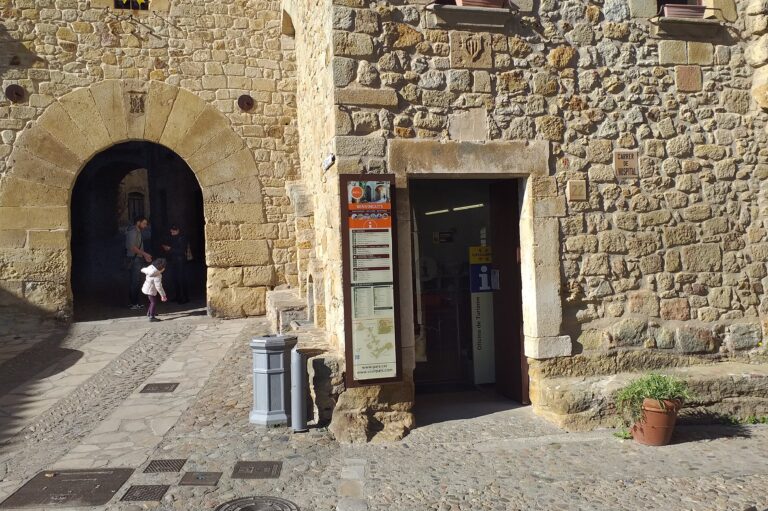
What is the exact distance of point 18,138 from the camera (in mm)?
7715

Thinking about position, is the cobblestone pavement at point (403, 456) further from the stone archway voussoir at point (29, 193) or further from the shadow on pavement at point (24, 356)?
the stone archway voussoir at point (29, 193)

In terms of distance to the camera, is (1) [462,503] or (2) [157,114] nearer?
(1) [462,503]

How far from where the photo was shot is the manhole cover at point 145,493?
3.48 meters

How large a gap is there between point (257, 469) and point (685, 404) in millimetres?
3319

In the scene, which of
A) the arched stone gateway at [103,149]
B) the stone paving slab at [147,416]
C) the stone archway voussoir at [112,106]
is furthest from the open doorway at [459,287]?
the stone archway voussoir at [112,106]

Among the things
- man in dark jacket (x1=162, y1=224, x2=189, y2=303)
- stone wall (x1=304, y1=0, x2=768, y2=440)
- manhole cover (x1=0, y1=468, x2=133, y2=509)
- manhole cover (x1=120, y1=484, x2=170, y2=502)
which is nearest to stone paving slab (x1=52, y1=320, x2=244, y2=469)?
manhole cover (x1=0, y1=468, x2=133, y2=509)

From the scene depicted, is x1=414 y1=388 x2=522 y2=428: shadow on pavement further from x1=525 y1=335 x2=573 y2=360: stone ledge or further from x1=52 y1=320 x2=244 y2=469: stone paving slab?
x1=52 y1=320 x2=244 y2=469: stone paving slab

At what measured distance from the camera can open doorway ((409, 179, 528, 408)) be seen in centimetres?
561

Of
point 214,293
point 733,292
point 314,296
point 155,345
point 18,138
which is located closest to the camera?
point 733,292

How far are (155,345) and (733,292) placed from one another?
5815 millimetres

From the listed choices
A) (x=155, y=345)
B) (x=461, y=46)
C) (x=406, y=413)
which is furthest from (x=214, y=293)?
(x=461, y=46)

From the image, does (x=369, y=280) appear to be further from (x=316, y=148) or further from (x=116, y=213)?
(x=116, y=213)

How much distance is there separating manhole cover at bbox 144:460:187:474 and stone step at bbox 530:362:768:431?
273cm

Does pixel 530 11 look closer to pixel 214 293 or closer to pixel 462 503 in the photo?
pixel 462 503
